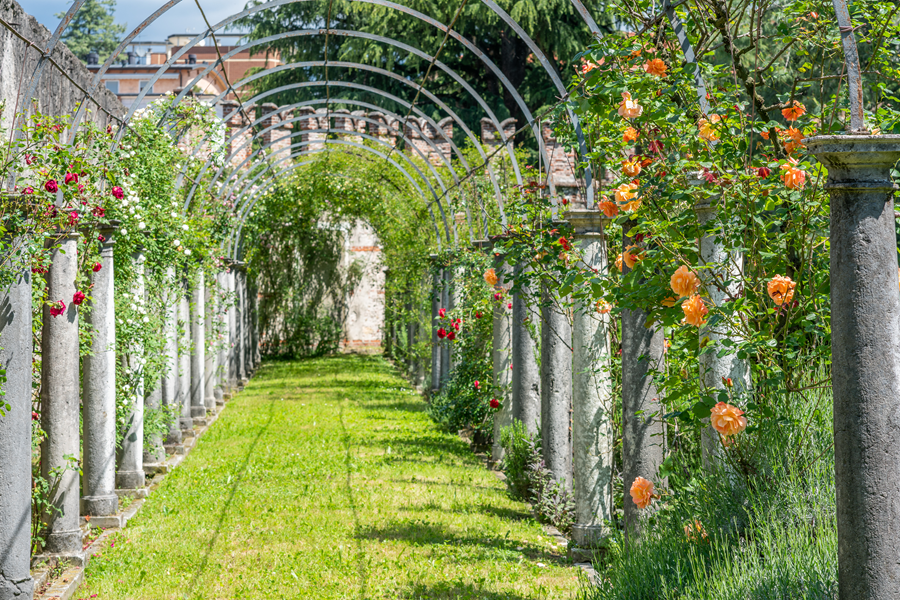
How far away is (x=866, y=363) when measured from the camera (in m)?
2.29

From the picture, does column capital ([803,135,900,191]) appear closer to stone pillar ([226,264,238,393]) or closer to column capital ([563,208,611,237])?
column capital ([563,208,611,237])

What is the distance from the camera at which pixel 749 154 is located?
327cm

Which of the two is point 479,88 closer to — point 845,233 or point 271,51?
point 271,51

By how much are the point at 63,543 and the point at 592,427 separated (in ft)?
10.1

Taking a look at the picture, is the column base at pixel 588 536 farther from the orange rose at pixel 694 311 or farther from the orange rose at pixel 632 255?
the orange rose at pixel 694 311

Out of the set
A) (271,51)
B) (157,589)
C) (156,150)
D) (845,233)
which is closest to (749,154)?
(845,233)

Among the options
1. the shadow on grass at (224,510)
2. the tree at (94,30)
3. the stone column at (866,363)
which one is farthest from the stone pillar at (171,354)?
the tree at (94,30)

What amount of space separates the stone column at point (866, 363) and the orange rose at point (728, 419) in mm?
518

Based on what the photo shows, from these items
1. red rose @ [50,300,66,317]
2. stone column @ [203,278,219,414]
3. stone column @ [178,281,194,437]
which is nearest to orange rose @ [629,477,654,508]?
red rose @ [50,300,66,317]

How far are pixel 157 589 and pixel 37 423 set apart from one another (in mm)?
1192

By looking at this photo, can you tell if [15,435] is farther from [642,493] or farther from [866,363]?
[866,363]

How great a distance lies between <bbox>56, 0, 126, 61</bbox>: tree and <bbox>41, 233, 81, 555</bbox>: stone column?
1186 inches

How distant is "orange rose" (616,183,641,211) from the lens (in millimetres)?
3591

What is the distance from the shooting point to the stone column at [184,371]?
9.19 metres
